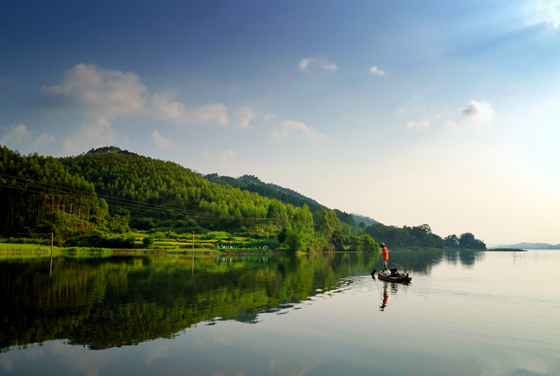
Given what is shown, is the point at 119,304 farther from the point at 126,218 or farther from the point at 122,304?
the point at 126,218

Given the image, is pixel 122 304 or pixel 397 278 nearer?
pixel 122 304

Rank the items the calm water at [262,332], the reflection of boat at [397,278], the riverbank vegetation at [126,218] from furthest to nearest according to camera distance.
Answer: the riverbank vegetation at [126,218] → the reflection of boat at [397,278] → the calm water at [262,332]

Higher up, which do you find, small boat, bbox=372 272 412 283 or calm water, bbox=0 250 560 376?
calm water, bbox=0 250 560 376

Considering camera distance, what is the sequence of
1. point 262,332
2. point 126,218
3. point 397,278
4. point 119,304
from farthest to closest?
point 126,218, point 397,278, point 119,304, point 262,332

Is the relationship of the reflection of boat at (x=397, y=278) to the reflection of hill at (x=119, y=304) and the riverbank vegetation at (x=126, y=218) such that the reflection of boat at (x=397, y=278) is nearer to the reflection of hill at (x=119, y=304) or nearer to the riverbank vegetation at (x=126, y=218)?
the reflection of hill at (x=119, y=304)

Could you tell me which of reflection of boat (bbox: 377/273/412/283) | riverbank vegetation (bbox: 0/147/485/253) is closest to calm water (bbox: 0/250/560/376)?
reflection of boat (bbox: 377/273/412/283)

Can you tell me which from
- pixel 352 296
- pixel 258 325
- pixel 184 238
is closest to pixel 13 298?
pixel 258 325

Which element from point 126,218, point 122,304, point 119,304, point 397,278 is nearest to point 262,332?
point 122,304

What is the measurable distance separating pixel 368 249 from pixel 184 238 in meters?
106

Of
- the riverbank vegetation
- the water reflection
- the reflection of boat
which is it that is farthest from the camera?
the riverbank vegetation

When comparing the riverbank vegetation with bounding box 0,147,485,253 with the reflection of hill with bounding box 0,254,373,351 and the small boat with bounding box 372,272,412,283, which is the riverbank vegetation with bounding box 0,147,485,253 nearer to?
the reflection of hill with bounding box 0,254,373,351

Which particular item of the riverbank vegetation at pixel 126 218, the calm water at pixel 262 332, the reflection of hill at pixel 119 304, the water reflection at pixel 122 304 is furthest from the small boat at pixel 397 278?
the riverbank vegetation at pixel 126 218

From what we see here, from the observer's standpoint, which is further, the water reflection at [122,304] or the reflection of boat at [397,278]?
the reflection of boat at [397,278]

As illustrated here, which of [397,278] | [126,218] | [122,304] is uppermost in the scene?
[126,218]
